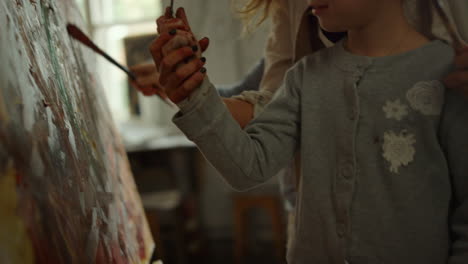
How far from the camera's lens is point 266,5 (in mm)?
685

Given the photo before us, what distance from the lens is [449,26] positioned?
0.59 metres

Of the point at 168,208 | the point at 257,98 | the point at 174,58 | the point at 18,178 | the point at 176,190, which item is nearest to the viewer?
the point at 18,178

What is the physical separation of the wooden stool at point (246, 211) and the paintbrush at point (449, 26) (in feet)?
7.18

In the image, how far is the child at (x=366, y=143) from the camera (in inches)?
23.1

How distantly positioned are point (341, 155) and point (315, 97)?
0.10 meters

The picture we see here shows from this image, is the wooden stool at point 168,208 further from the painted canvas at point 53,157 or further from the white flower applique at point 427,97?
the white flower applique at point 427,97

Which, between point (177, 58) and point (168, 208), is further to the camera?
point (168, 208)

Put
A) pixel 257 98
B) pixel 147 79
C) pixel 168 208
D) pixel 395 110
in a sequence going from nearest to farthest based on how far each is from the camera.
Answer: pixel 395 110
pixel 257 98
pixel 147 79
pixel 168 208

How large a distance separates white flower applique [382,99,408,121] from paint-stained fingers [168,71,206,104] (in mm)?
283

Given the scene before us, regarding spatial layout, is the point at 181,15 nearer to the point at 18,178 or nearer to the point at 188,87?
the point at 188,87

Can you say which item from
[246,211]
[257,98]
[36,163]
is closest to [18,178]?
[36,163]

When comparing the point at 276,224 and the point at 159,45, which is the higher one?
the point at 159,45

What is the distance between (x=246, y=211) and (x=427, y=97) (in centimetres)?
236

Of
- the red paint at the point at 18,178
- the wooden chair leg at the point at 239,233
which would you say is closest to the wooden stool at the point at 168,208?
the wooden chair leg at the point at 239,233
